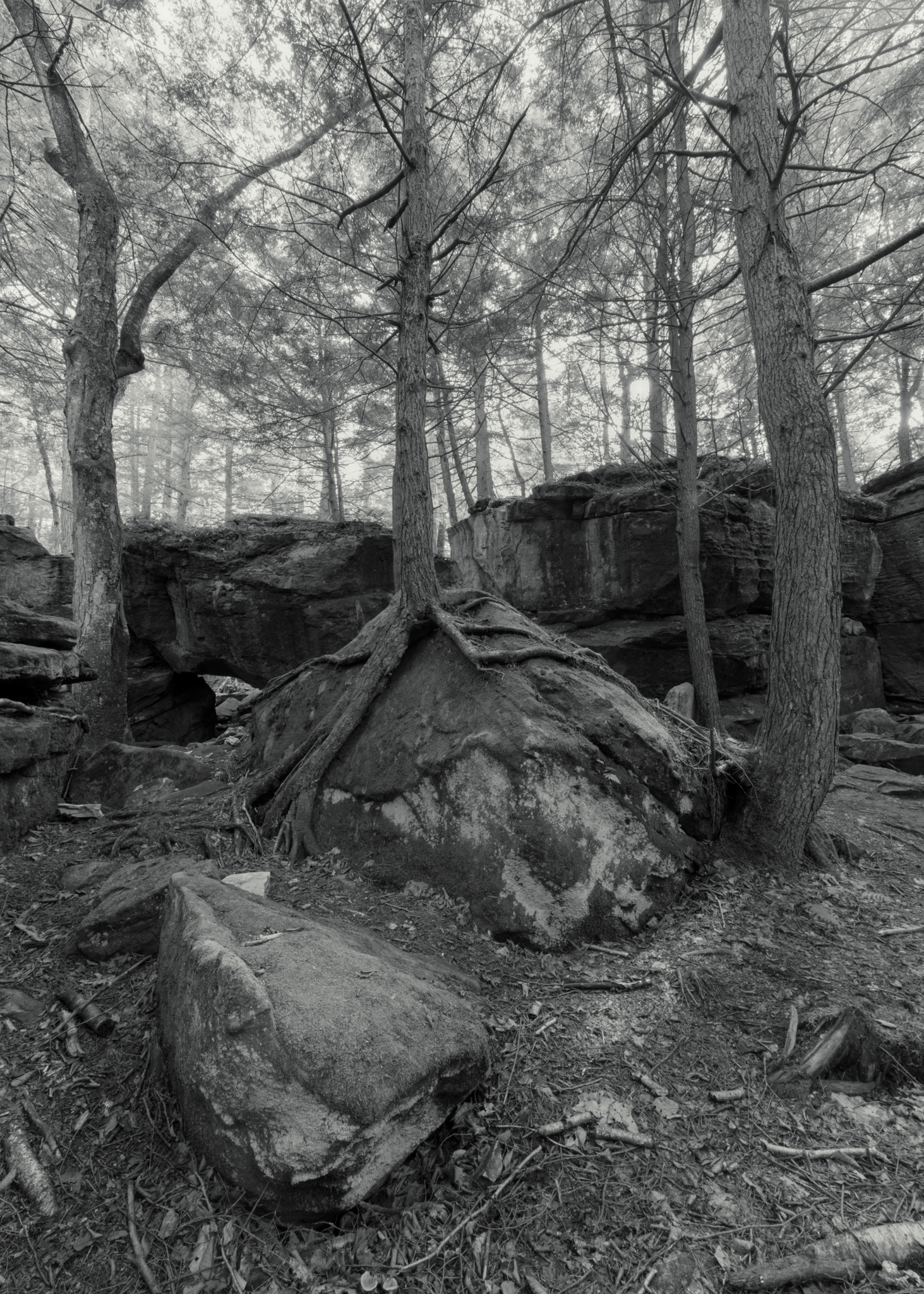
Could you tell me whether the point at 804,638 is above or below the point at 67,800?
above

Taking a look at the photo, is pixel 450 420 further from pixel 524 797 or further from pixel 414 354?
pixel 524 797

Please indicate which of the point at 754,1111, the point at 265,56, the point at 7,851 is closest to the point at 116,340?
the point at 265,56

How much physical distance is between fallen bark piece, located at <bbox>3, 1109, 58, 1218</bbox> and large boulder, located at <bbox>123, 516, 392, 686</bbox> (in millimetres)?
8851

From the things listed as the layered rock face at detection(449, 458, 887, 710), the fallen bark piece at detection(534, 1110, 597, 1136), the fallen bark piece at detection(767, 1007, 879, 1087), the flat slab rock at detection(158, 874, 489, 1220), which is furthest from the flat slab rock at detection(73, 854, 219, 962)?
the layered rock face at detection(449, 458, 887, 710)

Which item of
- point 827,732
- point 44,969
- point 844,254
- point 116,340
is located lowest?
point 44,969

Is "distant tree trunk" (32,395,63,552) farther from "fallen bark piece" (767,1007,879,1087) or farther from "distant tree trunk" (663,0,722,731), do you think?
"fallen bark piece" (767,1007,879,1087)

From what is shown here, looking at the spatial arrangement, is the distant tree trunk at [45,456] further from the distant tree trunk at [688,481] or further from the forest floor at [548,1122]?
the forest floor at [548,1122]

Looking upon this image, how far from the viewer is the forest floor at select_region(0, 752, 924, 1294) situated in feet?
6.09

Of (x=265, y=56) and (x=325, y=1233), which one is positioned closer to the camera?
(x=325, y=1233)

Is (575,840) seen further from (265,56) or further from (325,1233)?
(265,56)

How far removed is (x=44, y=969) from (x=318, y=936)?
1.46 metres

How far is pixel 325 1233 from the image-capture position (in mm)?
1889

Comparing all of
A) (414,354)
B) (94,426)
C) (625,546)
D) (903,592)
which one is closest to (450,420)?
(625,546)

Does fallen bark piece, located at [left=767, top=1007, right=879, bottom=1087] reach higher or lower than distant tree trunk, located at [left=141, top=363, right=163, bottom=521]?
lower
